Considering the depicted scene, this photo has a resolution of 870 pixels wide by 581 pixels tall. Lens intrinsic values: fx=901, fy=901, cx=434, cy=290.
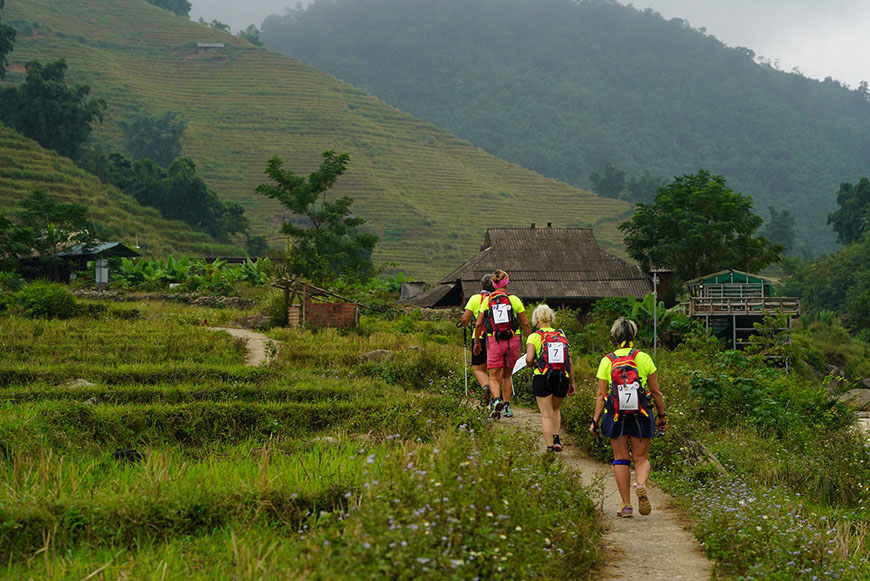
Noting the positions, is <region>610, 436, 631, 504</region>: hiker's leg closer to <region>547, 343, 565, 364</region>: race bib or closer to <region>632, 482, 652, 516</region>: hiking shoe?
<region>632, 482, 652, 516</region>: hiking shoe

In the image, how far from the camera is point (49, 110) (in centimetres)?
6956

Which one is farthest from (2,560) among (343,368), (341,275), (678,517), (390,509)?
(341,275)

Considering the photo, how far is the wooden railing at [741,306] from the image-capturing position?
1355 inches

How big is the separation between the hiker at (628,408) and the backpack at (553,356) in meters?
1.44

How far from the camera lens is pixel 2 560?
5793mm

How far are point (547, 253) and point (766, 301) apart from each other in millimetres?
9363

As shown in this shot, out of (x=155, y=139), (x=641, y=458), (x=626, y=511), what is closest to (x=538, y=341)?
(x=641, y=458)

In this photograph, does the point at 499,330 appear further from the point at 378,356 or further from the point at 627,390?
the point at 378,356

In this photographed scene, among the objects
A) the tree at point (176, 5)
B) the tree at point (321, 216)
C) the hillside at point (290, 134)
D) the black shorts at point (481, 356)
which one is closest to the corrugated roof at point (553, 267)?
the tree at point (321, 216)

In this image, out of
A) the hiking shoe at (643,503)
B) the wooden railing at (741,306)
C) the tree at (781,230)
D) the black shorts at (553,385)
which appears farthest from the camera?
the tree at (781,230)

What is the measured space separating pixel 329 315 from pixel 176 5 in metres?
162

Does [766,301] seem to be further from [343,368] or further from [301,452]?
[301,452]

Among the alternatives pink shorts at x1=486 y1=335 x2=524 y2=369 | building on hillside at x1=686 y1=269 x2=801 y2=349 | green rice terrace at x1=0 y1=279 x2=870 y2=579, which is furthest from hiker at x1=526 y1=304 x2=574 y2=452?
building on hillside at x1=686 y1=269 x2=801 y2=349

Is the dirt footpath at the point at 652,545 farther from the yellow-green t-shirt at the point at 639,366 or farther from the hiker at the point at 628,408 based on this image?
the yellow-green t-shirt at the point at 639,366
